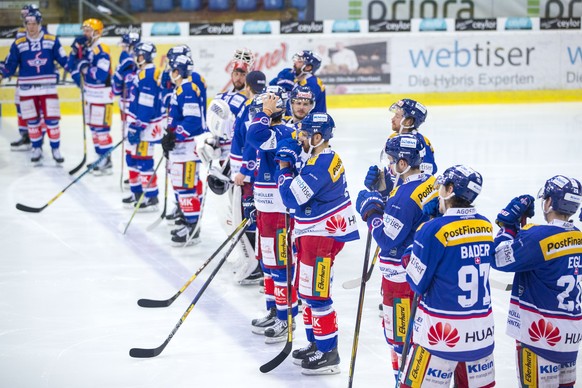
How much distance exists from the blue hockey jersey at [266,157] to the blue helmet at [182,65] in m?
2.07

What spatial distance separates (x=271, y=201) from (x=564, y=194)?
219cm

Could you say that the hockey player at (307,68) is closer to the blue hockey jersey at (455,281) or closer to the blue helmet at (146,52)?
the blue helmet at (146,52)

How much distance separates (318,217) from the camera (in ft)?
16.1

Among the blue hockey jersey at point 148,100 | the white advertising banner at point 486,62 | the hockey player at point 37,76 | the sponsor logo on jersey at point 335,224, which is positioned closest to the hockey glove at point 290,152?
the sponsor logo on jersey at point 335,224

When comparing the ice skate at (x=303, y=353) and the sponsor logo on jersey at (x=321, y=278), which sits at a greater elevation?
the sponsor logo on jersey at (x=321, y=278)

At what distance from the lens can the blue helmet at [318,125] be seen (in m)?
4.76

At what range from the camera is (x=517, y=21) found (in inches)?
634

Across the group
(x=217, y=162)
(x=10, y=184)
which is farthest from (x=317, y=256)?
(x=10, y=184)

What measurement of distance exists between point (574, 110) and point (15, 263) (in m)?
10.6

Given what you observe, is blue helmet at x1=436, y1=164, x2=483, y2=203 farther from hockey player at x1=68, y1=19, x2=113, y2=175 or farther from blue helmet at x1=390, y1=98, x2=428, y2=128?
hockey player at x1=68, y1=19, x2=113, y2=175

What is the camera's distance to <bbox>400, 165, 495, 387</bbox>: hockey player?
364cm

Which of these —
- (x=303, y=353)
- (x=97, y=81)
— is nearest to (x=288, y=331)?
(x=303, y=353)

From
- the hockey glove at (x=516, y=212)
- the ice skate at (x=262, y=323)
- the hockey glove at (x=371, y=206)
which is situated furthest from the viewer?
the ice skate at (x=262, y=323)

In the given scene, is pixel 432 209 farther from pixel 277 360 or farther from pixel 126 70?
pixel 126 70
